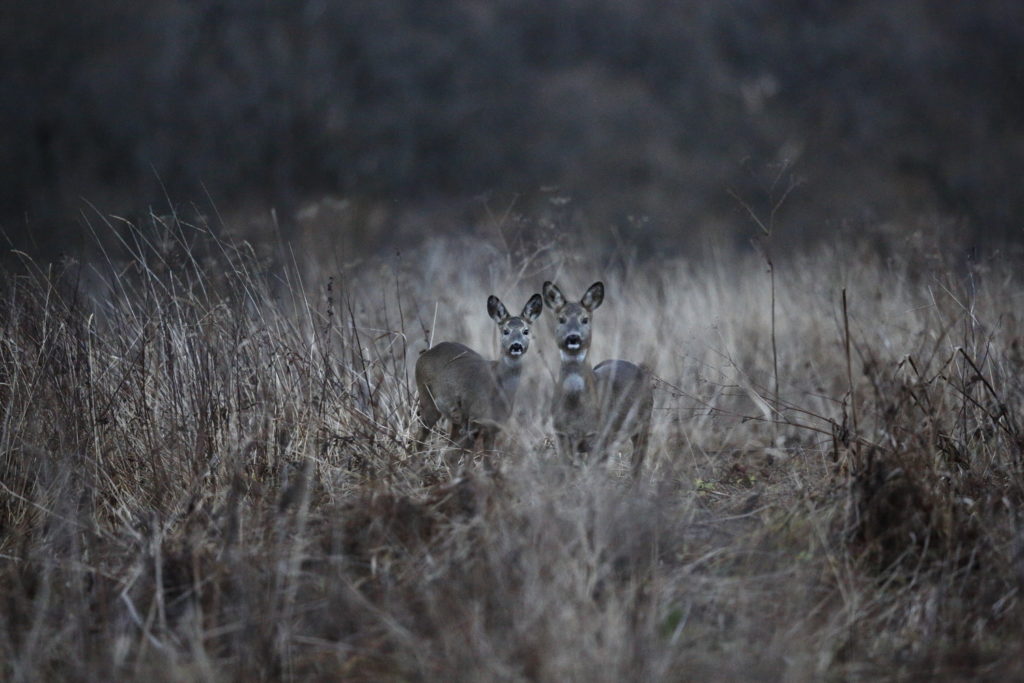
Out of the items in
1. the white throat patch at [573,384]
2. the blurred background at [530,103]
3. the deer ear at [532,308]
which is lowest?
the white throat patch at [573,384]

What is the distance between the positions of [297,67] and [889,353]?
2512 centimetres

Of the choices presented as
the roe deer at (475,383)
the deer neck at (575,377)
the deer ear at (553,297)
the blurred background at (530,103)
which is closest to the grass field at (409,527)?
the roe deer at (475,383)

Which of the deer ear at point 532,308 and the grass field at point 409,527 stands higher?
the deer ear at point 532,308

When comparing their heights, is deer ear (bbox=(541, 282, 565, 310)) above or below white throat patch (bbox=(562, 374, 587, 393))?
above

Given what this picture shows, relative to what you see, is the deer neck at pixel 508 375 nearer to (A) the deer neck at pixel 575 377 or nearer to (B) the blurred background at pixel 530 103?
(A) the deer neck at pixel 575 377

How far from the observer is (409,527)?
14.5 ft

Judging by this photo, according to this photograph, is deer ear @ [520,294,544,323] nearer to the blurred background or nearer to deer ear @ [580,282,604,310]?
deer ear @ [580,282,604,310]

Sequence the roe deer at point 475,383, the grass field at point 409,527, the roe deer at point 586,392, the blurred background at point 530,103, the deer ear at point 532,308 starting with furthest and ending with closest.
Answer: the blurred background at point 530,103 → the deer ear at point 532,308 → the roe deer at point 475,383 → the roe deer at point 586,392 → the grass field at point 409,527

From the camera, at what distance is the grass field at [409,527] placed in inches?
145

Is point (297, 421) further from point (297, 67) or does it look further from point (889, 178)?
point (297, 67)

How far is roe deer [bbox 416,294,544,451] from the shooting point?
6379 mm

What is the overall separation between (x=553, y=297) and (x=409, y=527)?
244 cm

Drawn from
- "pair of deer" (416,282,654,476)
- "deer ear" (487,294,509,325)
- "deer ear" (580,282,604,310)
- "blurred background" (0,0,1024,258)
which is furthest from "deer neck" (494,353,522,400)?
"blurred background" (0,0,1024,258)

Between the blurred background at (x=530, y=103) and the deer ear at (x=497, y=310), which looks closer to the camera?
the deer ear at (x=497, y=310)
